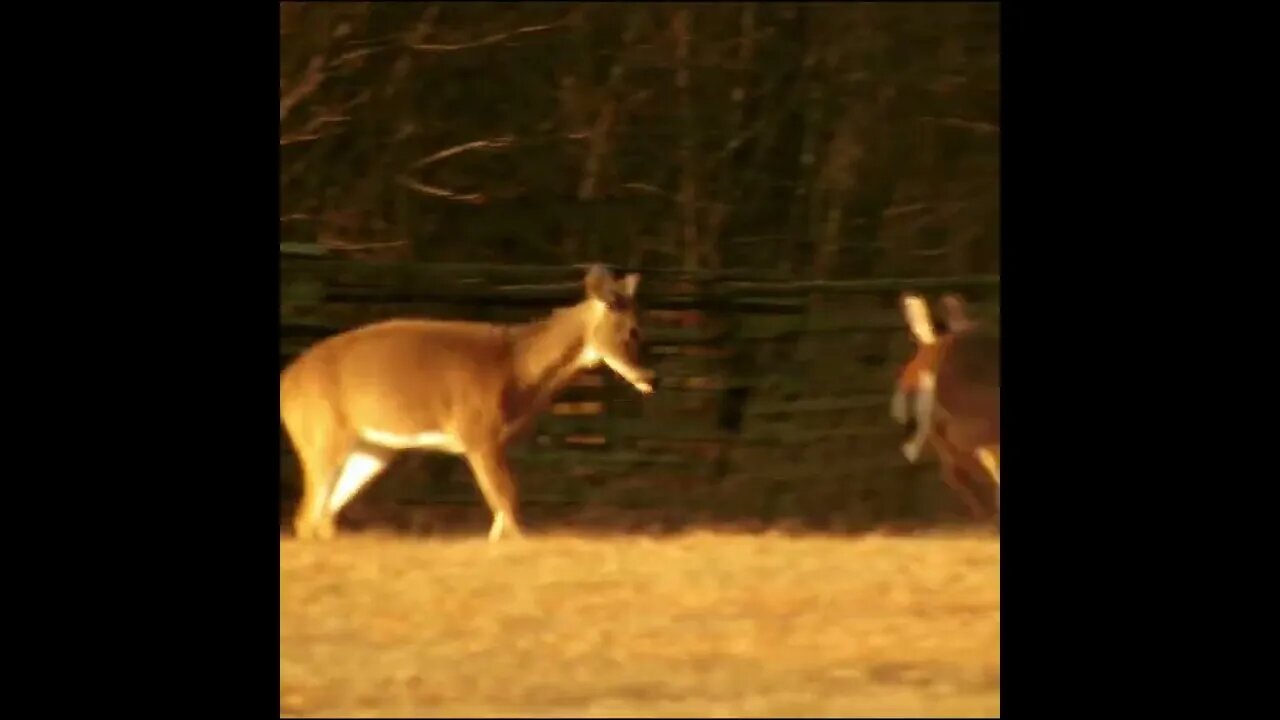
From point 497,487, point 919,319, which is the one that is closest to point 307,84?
point 497,487

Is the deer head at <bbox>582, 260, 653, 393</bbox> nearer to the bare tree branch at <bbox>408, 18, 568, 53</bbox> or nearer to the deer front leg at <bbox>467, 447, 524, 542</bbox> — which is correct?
the deer front leg at <bbox>467, 447, 524, 542</bbox>

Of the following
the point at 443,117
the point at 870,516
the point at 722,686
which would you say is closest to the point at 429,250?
the point at 443,117

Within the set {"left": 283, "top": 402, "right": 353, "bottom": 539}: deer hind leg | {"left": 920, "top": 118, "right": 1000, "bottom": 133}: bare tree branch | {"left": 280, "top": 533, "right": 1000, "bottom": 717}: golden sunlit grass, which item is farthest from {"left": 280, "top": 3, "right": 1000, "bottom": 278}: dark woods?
{"left": 280, "top": 533, "right": 1000, "bottom": 717}: golden sunlit grass

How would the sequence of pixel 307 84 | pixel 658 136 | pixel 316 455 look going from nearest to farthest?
pixel 316 455, pixel 307 84, pixel 658 136

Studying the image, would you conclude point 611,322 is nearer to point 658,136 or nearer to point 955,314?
point 658,136

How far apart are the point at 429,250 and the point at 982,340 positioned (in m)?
0.80

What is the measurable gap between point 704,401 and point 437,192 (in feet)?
1.62

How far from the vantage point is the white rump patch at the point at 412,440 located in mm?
2088

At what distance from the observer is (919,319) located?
7.35 feet

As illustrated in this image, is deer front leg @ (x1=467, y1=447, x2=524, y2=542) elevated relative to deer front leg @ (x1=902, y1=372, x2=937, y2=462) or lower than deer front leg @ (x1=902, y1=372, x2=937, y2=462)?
lower

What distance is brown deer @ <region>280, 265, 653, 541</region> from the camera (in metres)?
2.08

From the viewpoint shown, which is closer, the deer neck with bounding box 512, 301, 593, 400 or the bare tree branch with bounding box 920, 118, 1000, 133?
the deer neck with bounding box 512, 301, 593, 400

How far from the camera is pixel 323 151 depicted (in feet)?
7.32
